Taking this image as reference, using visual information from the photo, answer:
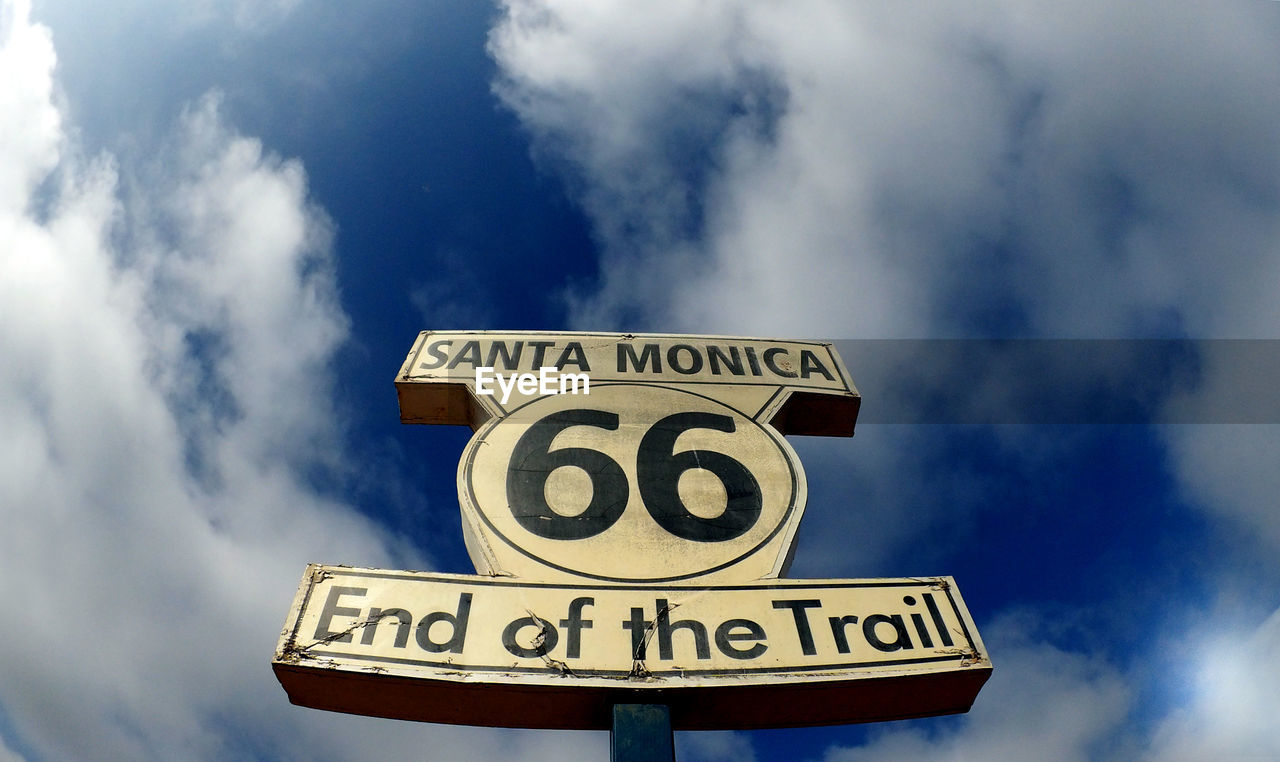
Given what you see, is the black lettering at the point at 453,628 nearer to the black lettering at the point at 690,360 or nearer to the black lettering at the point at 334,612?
the black lettering at the point at 334,612

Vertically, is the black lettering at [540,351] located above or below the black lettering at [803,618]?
above

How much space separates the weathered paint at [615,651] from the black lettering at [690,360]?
2.09 metres

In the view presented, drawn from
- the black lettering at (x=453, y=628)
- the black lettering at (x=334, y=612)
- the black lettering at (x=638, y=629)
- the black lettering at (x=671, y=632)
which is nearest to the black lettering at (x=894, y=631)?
the black lettering at (x=671, y=632)

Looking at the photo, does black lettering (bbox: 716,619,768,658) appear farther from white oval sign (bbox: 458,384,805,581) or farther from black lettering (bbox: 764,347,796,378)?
black lettering (bbox: 764,347,796,378)

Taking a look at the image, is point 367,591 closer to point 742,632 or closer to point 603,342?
point 742,632

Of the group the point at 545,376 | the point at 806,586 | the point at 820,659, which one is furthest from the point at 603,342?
the point at 820,659

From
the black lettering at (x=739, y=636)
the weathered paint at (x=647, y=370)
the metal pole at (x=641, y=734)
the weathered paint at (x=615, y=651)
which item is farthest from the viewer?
the weathered paint at (x=647, y=370)

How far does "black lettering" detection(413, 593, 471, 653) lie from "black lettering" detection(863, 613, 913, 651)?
2082 millimetres

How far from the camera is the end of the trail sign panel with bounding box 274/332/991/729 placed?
457 centimetres

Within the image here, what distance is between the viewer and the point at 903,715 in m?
4.93

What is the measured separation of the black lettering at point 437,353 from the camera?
6766 mm

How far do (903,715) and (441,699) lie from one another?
7.87ft

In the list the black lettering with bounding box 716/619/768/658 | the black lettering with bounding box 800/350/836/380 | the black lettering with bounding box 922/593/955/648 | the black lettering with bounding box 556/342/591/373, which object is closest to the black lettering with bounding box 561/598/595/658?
the black lettering with bounding box 716/619/768/658

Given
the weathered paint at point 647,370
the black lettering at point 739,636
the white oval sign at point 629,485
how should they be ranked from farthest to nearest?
1. the weathered paint at point 647,370
2. the white oval sign at point 629,485
3. the black lettering at point 739,636
